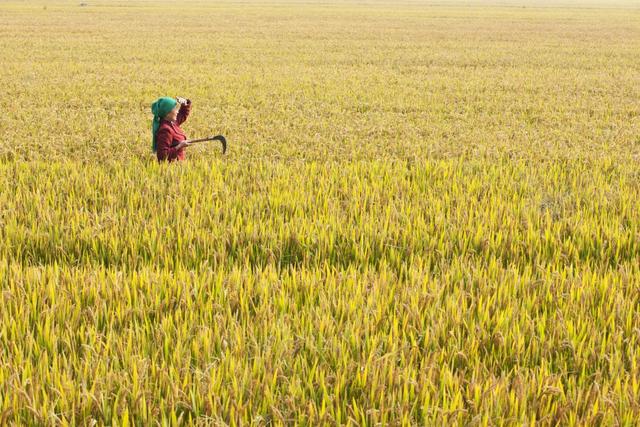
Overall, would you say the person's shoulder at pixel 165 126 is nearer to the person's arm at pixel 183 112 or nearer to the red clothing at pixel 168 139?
the red clothing at pixel 168 139

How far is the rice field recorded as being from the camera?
2447 mm

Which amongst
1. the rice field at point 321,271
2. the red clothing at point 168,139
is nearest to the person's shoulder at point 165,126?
the red clothing at point 168,139

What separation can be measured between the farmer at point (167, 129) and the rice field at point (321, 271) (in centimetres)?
27

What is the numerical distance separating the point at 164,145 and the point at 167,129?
217 millimetres

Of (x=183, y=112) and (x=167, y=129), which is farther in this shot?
(x=183, y=112)

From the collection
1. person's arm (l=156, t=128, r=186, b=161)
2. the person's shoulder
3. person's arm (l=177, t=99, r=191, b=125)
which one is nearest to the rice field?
person's arm (l=156, t=128, r=186, b=161)

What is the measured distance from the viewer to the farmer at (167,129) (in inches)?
255

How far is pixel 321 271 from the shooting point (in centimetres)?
393

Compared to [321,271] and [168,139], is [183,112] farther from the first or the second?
[321,271]

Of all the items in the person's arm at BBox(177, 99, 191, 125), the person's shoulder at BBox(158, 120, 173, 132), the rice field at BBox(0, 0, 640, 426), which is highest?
the person's arm at BBox(177, 99, 191, 125)

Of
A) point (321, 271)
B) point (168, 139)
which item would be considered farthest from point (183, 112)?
point (321, 271)

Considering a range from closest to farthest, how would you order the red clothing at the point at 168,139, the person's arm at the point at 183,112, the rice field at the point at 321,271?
1. the rice field at the point at 321,271
2. the red clothing at the point at 168,139
3. the person's arm at the point at 183,112

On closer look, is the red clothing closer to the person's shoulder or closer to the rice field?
the person's shoulder

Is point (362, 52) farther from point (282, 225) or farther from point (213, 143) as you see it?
point (282, 225)
